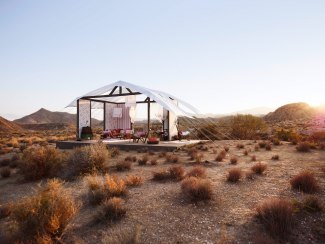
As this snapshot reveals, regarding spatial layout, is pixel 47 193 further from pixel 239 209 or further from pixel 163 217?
pixel 239 209

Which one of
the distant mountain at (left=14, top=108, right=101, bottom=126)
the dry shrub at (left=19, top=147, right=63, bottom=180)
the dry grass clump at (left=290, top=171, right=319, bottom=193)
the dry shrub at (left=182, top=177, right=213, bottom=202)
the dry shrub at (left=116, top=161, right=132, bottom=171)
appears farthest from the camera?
the distant mountain at (left=14, top=108, right=101, bottom=126)

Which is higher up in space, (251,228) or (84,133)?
(84,133)

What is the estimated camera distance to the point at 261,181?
6492 millimetres

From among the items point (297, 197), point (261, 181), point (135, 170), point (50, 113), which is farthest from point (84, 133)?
point (50, 113)

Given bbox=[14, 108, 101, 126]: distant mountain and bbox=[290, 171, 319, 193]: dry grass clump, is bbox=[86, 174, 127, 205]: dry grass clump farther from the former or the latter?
bbox=[14, 108, 101, 126]: distant mountain

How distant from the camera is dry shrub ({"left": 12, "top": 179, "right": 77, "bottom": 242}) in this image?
12.3 ft

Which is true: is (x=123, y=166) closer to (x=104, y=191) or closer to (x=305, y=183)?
(x=104, y=191)

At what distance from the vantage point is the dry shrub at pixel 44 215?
374 cm

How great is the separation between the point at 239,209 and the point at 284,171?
372 cm

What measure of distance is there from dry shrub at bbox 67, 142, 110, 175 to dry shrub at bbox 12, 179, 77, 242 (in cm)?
338

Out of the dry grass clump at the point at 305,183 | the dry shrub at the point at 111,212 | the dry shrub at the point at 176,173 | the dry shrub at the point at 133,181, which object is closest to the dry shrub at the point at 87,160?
the dry shrub at the point at 133,181

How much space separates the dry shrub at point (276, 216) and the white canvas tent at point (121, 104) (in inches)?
401

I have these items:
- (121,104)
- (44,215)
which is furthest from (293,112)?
(44,215)

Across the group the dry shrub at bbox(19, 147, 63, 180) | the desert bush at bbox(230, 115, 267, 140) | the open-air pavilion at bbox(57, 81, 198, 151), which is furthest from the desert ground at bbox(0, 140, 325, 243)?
the desert bush at bbox(230, 115, 267, 140)
